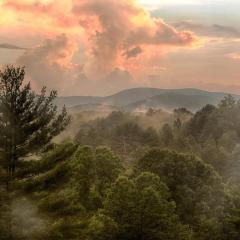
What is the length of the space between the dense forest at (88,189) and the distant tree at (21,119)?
0.06m

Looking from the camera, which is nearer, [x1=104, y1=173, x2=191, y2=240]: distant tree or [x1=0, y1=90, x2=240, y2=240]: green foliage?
[x1=0, y1=90, x2=240, y2=240]: green foliage

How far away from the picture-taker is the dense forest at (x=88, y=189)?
110 ft

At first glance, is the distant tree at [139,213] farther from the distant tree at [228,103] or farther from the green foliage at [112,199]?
the distant tree at [228,103]

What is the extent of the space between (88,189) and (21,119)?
23392 mm

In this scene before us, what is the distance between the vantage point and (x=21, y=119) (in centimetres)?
3378

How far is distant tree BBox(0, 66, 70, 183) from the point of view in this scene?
33.2 metres

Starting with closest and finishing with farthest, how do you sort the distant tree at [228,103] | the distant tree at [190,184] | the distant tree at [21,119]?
the distant tree at [21,119]
the distant tree at [190,184]
the distant tree at [228,103]

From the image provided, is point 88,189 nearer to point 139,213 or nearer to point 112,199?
point 112,199

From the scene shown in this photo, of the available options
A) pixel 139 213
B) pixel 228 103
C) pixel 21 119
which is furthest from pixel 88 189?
pixel 228 103

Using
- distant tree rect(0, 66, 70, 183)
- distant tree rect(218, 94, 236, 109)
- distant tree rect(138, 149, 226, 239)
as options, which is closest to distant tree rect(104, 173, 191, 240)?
distant tree rect(138, 149, 226, 239)

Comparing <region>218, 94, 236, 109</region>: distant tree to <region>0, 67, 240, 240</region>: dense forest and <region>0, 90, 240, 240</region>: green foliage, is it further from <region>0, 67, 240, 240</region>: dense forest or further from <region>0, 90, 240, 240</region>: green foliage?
<region>0, 90, 240, 240</region>: green foliage

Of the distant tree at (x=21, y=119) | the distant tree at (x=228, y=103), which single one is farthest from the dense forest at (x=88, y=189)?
the distant tree at (x=228, y=103)

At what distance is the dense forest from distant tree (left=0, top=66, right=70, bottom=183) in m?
0.06

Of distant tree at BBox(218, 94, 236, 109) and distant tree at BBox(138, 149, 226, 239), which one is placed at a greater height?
distant tree at BBox(218, 94, 236, 109)
